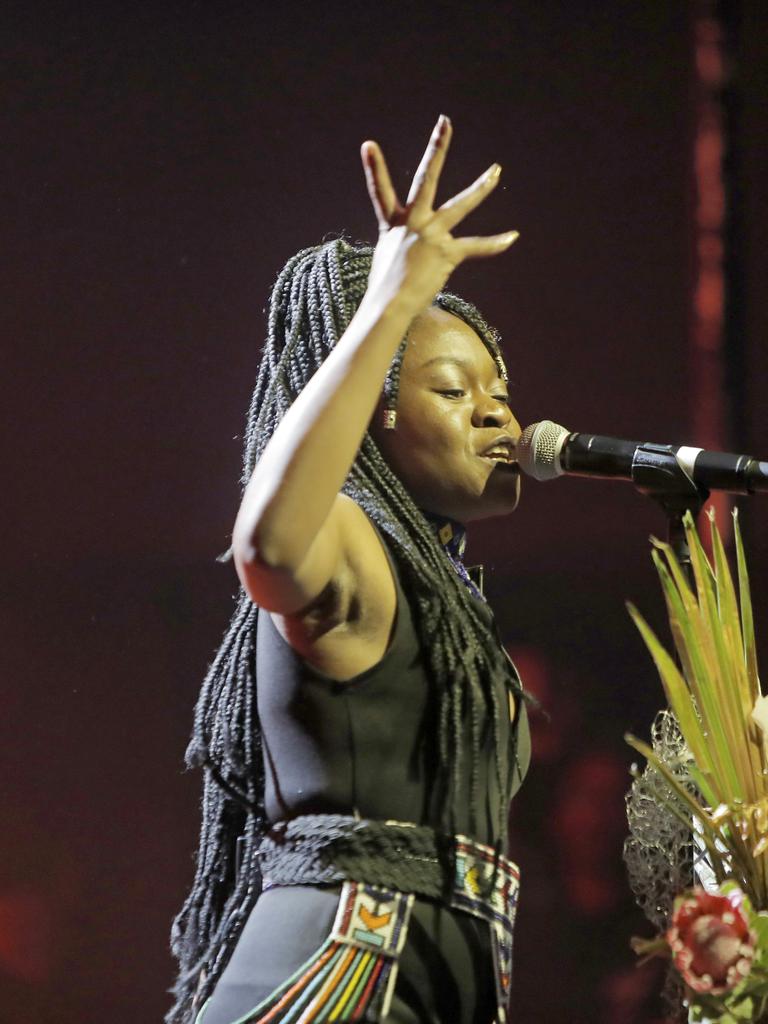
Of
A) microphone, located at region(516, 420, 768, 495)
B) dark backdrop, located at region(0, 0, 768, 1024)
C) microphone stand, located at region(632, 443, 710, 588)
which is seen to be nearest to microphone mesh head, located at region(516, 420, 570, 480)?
microphone, located at region(516, 420, 768, 495)

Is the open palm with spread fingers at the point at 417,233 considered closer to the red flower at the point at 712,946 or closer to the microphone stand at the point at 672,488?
the microphone stand at the point at 672,488

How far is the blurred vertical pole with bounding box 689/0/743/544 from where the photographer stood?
277cm

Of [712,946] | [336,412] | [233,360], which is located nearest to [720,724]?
[712,946]

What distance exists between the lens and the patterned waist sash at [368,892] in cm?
134

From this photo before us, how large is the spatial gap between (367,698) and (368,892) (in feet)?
0.68

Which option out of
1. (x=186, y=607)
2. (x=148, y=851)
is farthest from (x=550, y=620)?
(x=148, y=851)

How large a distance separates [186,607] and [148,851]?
1.62ft

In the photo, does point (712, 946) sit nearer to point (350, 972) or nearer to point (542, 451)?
point (350, 972)

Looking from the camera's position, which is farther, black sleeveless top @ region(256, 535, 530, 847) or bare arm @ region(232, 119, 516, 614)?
black sleeveless top @ region(256, 535, 530, 847)

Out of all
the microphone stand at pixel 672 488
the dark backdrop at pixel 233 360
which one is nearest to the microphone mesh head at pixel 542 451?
the microphone stand at pixel 672 488

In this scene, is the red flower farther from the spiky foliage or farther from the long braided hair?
the long braided hair

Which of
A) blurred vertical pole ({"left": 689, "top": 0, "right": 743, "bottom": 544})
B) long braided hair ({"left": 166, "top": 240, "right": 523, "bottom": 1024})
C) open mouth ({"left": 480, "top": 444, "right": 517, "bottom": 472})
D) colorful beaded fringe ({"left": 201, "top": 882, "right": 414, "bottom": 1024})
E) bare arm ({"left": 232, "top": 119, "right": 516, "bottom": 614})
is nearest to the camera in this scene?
bare arm ({"left": 232, "top": 119, "right": 516, "bottom": 614})

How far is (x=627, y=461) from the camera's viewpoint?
1632 mm

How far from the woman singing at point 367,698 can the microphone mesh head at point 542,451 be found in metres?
0.03
